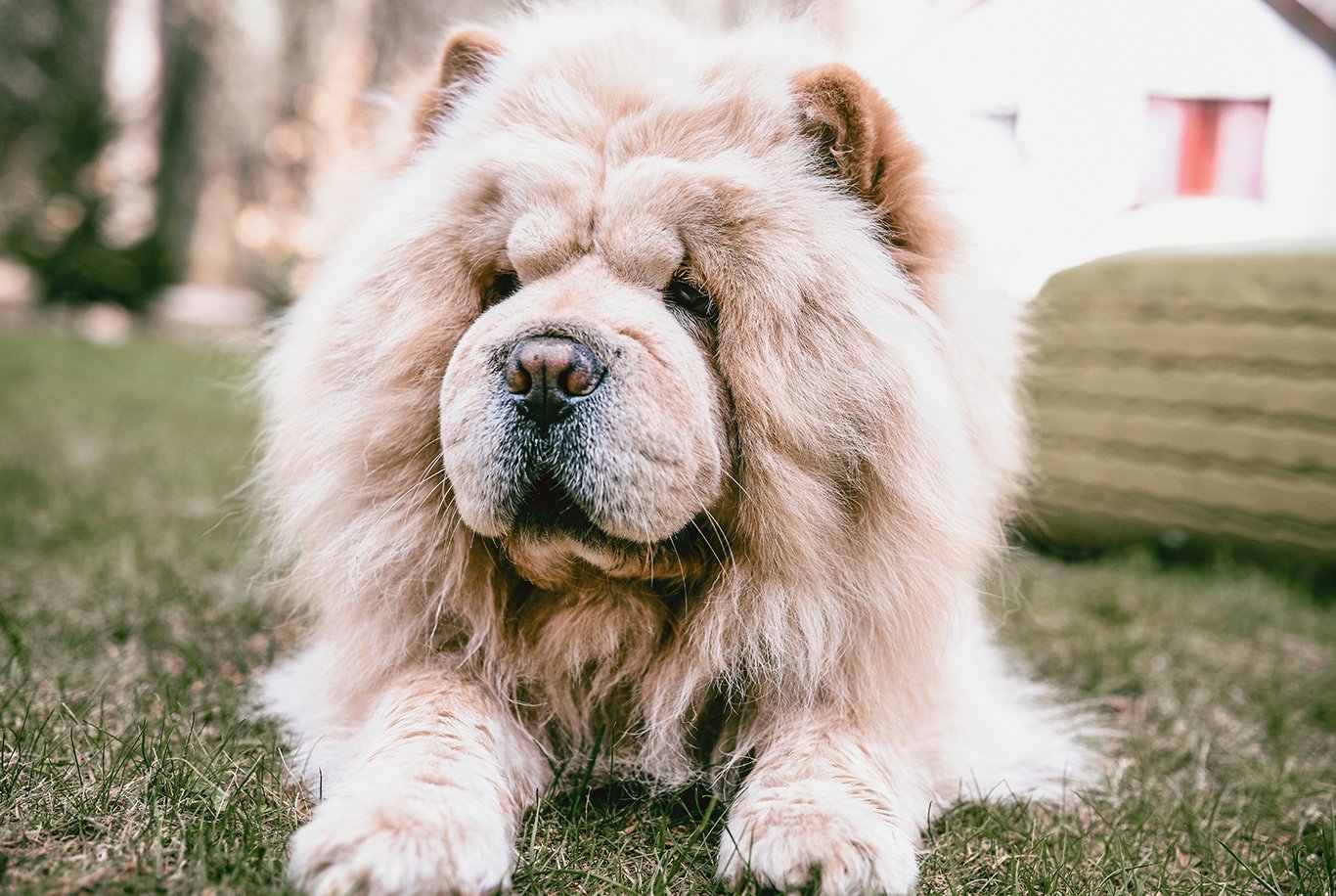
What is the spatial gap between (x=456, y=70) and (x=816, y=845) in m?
1.46

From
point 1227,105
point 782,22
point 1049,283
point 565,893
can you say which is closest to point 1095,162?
point 1227,105

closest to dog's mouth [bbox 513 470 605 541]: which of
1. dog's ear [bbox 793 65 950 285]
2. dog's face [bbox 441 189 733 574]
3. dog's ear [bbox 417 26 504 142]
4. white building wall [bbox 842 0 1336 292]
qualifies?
dog's face [bbox 441 189 733 574]

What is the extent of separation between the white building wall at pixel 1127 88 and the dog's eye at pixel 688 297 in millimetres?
3190

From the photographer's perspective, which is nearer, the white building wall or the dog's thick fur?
the dog's thick fur

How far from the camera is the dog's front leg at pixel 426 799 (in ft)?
3.87

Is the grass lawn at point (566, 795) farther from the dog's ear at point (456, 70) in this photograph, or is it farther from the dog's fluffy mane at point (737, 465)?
the dog's ear at point (456, 70)

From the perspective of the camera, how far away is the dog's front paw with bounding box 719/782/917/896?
127 cm

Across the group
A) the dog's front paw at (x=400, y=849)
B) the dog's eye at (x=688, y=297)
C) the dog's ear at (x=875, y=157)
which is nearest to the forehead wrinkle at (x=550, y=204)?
the dog's eye at (x=688, y=297)

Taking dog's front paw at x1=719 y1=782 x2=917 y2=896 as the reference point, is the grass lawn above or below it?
below

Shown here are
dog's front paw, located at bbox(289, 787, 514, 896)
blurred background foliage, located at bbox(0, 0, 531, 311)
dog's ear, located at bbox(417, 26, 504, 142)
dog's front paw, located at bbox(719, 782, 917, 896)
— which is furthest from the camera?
blurred background foliage, located at bbox(0, 0, 531, 311)

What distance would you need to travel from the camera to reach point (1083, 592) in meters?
3.37

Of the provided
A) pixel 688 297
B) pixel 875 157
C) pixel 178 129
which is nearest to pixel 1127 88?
pixel 875 157

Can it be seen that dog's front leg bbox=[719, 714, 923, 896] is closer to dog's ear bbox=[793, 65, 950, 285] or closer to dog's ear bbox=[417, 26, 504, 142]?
dog's ear bbox=[793, 65, 950, 285]

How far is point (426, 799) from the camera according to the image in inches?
50.5
